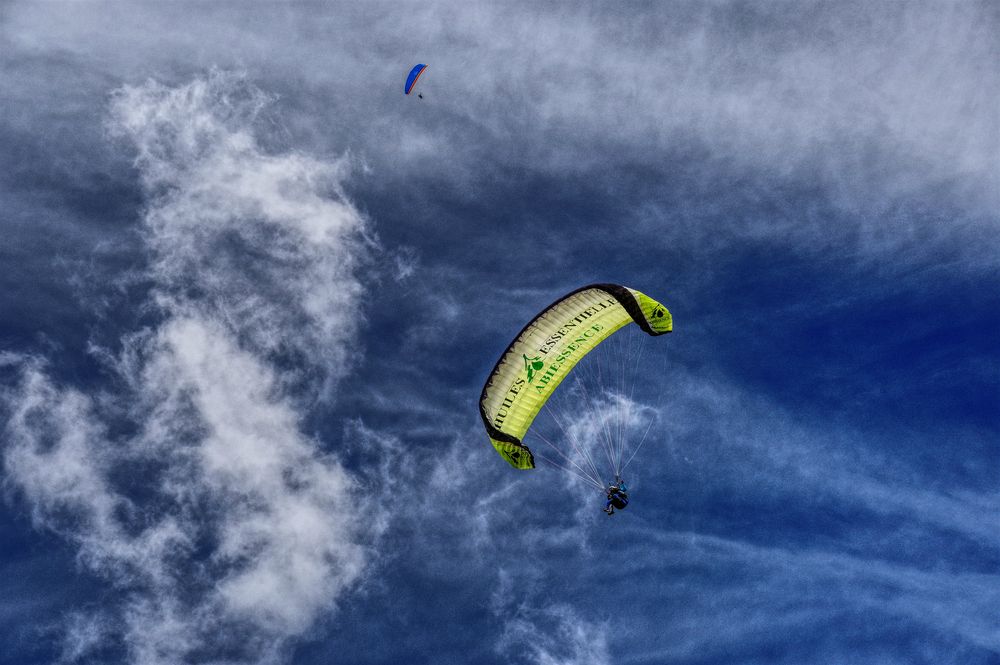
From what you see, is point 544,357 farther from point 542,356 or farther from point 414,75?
point 414,75

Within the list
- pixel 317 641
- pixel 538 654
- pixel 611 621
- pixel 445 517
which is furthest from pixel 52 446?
pixel 611 621

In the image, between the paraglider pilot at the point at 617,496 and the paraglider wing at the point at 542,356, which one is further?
the paraglider pilot at the point at 617,496

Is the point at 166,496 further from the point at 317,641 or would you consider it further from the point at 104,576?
the point at 317,641

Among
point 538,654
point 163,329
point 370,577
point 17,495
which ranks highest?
point 163,329

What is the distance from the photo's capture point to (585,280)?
92.4 m

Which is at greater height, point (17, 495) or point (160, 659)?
point (17, 495)

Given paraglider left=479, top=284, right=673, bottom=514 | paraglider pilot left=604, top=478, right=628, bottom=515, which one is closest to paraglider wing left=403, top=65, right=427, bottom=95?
paraglider left=479, top=284, right=673, bottom=514

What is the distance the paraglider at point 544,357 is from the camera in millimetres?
63438

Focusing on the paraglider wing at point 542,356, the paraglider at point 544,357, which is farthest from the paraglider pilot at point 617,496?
the paraglider wing at point 542,356

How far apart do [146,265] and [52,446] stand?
23.0m

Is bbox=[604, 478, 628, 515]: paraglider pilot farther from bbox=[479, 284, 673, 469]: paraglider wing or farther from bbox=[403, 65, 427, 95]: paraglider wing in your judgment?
bbox=[403, 65, 427, 95]: paraglider wing

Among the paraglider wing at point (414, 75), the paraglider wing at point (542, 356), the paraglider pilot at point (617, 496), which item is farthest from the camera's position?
the paraglider wing at point (414, 75)

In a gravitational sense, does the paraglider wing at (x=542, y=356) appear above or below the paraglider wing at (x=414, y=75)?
below

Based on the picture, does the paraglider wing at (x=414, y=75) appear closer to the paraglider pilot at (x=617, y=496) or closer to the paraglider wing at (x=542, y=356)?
the paraglider wing at (x=542, y=356)
